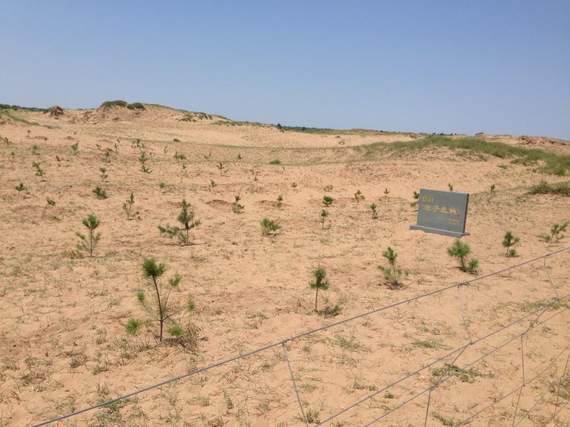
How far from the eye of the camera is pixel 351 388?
4.02 metres

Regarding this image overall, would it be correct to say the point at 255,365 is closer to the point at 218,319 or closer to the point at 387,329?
the point at 218,319

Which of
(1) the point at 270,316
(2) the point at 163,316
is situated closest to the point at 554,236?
(1) the point at 270,316

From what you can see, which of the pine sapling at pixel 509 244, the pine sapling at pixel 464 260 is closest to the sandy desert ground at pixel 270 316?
the pine sapling at pixel 464 260

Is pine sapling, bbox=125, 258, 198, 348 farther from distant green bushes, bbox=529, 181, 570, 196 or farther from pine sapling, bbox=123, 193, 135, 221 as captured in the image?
distant green bushes, bbox=529, 181, 570, 196

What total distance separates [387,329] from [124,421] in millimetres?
3419

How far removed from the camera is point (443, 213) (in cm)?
1054

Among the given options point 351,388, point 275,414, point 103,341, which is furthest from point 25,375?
point 351,388

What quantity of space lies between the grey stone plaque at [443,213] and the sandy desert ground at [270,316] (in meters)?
0.39

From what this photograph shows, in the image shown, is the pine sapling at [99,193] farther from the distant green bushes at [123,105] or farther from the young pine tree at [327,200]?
the distant green bushes at [123,105]

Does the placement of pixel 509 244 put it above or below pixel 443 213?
below

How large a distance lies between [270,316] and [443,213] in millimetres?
6861

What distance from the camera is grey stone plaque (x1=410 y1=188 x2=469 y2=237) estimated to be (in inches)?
400

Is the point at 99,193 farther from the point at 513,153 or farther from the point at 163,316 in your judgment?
the point at 513,153

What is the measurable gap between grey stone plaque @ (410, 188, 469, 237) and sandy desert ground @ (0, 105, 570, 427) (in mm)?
392
